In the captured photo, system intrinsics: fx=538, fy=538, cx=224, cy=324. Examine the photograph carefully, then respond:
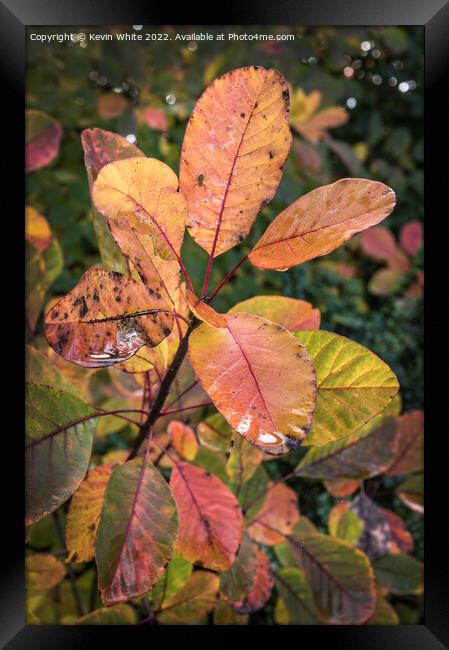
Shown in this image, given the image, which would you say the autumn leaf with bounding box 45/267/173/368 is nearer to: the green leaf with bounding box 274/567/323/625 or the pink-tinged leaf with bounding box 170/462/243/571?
the pink-tinged leaf with bounding box 170/462/243/571

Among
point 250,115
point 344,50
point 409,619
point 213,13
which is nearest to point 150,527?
point 250,115

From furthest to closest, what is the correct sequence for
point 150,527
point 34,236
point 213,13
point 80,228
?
point 80,228
point 34,236
point 213,13
point 150,527

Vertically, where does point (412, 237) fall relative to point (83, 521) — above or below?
above

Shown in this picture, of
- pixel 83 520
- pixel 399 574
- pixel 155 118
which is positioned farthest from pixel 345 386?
pixel 155 118

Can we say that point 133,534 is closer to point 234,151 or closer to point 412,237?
point 234,151

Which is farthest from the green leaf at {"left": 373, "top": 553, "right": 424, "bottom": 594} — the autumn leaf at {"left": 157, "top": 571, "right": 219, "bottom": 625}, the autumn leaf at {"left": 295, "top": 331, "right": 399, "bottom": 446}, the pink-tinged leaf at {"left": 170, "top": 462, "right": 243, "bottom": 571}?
the autumn leaf at {"left": 295, "top": 331, "right": 399, "bottom": 446}

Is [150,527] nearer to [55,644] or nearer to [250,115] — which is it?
[55,644]
